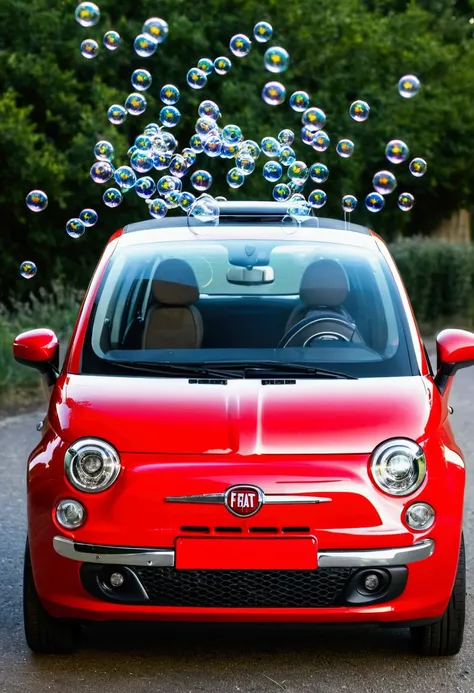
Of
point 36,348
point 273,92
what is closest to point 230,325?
point 36,348

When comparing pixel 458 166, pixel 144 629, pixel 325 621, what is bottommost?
pixel 458 166

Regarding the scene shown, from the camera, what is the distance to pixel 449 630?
5.05 meters

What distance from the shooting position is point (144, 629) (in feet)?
17.8

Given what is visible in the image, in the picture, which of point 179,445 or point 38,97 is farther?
point 38,97

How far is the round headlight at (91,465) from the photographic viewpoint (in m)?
4.69

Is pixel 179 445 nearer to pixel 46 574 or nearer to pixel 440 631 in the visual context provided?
pixel 46 574

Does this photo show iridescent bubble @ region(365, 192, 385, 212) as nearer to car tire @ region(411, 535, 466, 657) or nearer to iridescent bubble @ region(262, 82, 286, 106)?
iridescent bubble @ region(262, 82, 286, 106)

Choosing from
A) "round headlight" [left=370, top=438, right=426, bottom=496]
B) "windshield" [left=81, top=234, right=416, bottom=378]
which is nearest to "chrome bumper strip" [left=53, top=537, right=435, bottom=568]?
"round headlight" [left=370, top=438, right=426, bottom=496]

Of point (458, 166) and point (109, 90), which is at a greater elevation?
point (109, 90)

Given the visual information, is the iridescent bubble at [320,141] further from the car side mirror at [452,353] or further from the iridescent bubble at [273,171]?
the car side mirror at [452,353]

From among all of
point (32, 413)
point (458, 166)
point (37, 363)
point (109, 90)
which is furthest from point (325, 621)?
point (458, 166)

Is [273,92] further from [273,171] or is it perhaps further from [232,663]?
[232,663]

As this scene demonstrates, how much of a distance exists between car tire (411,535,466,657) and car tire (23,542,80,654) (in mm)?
1201

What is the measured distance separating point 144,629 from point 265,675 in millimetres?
701
